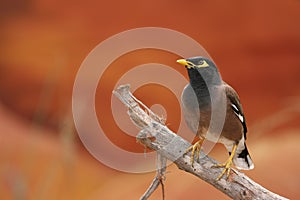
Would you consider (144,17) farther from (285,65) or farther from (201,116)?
(201,116)

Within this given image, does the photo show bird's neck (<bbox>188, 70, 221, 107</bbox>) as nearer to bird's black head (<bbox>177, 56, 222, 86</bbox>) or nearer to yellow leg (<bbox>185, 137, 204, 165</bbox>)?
bird's black head (<bbox>177, 56, 222, 86</bbox>)

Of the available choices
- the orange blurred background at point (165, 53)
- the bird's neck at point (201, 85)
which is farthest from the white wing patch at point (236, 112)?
the orange blurred background at point (165, 53)

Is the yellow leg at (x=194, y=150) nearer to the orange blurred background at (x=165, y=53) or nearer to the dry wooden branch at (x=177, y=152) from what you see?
the dry wooden branch at (x=177, y=152)

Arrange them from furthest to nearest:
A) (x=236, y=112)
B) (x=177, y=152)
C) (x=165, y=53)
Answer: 1. (x=165, y=53)
2. (x=236, y=112)
3. (x=177, y=152)

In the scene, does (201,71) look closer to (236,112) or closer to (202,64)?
(202,64)

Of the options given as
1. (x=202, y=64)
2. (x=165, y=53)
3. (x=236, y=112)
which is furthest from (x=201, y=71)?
(x=165, y=53)
